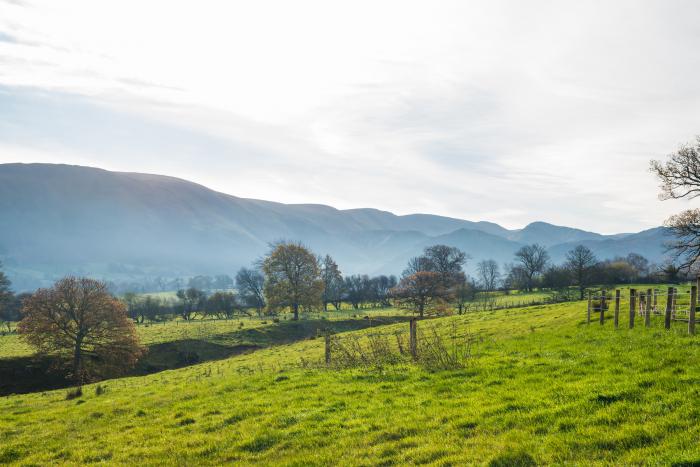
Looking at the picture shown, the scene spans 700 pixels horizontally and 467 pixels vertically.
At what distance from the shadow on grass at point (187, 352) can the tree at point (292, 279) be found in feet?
12.6

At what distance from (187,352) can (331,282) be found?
204ft

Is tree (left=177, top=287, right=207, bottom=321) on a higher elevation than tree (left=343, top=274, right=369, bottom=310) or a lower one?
lower

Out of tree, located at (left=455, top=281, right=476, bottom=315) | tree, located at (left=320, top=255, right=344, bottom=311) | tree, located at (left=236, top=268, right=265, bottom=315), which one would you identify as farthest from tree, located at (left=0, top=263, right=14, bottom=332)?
tree, located at (left=455, top=281, right=476, bottom=315)

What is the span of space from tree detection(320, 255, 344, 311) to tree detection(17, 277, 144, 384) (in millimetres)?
60208

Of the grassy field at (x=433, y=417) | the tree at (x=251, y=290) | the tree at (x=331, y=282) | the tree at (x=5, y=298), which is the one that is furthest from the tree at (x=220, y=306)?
the grassy field at (x=433, y=417)

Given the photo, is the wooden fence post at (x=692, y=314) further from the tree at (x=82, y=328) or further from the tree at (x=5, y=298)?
the tree at (x=5, y=298)

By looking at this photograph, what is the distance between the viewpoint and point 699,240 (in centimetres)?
4222

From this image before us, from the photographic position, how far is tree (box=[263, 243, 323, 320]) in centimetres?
7094

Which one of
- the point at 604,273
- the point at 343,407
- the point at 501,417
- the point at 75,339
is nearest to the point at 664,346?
the point at 501,417

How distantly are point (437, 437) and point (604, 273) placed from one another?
98694 millimetres

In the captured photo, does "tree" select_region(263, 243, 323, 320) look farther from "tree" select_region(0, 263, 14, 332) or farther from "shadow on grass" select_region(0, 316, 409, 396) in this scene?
"tree" select_region(0, 263, 14, 332)

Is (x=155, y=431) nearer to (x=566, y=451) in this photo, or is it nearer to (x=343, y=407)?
(x=343, y=407)

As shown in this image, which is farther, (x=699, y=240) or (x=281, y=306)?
(x=281, y=306)

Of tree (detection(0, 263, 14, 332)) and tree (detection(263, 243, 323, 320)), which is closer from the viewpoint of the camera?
tree (detection(263, 243, 323, 320))
